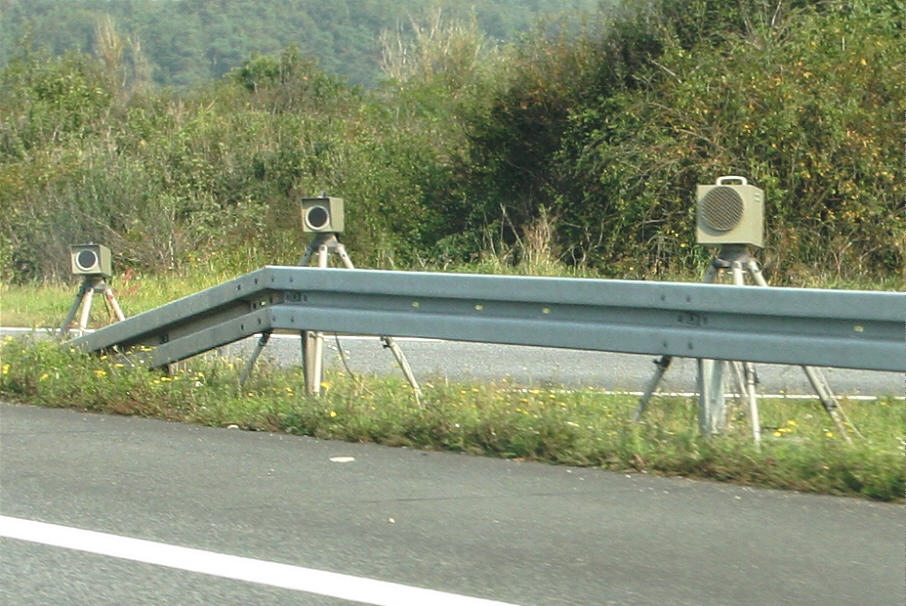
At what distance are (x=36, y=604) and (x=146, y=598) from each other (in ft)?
1.22

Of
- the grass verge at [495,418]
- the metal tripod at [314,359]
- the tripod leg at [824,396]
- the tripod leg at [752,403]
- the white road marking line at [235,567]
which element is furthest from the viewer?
the metal tripod at [314,359]

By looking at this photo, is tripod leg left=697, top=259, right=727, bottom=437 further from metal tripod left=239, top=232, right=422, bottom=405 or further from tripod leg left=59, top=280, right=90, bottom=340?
tripod leg left=59, top=280, right=90, bottom=340

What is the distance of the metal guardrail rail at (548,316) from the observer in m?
6.08

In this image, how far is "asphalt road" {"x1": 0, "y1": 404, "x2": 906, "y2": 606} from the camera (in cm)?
458

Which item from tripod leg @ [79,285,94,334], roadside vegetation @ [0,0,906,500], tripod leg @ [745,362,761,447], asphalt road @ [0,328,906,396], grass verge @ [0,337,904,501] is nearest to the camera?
grass verge @ [0,337,904,501]

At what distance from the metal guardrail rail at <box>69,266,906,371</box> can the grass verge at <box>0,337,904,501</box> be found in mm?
384

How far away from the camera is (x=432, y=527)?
5363mm

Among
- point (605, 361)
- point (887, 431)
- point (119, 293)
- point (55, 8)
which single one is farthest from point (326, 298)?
point (55, 8)

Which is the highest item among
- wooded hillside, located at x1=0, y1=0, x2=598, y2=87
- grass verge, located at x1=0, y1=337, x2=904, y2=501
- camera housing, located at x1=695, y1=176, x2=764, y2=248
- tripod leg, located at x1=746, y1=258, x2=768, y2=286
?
wooded hillside, located at x1=0, y1=0, x2=598, y2=87

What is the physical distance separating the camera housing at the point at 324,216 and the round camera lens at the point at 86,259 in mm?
2846

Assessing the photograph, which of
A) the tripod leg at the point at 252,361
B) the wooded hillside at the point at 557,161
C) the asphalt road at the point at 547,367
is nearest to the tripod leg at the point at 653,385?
the asphalt road at the point at 547,367

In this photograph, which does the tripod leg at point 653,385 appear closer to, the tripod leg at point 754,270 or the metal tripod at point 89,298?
the tripod leg at point 754,270

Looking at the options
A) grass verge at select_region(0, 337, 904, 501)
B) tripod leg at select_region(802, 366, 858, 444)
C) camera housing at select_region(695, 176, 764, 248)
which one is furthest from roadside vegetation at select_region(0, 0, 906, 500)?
camera housing at select_region(695, 176, 764, 248)

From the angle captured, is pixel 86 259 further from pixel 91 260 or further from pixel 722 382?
pixel 722 382
